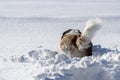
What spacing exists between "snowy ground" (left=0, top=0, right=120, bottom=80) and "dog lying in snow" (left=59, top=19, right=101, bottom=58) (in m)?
0.21

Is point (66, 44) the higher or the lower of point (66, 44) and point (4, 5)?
the lower

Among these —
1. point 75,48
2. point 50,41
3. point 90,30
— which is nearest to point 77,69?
point 90,30

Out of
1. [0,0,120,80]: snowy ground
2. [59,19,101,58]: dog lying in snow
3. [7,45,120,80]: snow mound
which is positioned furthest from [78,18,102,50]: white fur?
[7,45,120,80]: snow mound

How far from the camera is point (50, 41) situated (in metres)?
10.3

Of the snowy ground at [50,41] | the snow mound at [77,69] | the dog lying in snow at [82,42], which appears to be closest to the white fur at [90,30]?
the dog lying in snow at [82,42]

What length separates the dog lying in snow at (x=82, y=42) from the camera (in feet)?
21.9

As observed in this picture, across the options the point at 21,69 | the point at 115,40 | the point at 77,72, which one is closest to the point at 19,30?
the point at 115,40

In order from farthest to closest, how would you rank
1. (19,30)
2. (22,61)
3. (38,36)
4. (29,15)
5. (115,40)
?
(29,15) → (19,30) → (38,36) → (115,40) → (22,61)

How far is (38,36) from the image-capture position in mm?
11188

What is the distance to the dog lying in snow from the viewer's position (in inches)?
263

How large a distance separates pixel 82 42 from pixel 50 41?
3.47 m

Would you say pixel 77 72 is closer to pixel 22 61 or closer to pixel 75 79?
pixel 75 79

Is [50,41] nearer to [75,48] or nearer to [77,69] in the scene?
[75,48]

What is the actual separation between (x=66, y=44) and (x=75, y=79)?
1743 millimetres
